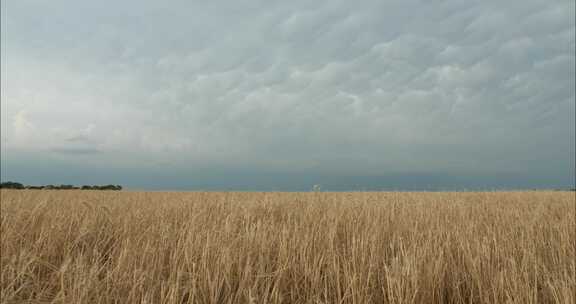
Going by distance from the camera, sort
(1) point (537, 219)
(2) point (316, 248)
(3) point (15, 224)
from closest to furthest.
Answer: (2) point (316, 248) → (3) point (15, 224) → (1) point (537, 219)

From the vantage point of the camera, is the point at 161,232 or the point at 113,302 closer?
the point at 113,302

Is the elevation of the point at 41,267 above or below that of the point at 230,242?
below

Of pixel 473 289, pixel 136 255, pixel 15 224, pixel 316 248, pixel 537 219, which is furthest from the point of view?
pixel 537 219

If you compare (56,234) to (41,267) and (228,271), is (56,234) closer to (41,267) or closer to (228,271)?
(41,267)

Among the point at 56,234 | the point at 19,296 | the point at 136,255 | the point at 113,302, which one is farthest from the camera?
the point at 56,234

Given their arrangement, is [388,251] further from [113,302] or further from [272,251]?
[113,302]

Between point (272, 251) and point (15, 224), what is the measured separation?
315 centimetres

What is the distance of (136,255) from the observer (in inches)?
128

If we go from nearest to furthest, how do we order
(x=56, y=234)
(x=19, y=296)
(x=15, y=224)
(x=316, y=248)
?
(x=19, y=296), (x=316, y=248), (x=56, y=234), (x=15, y=224)

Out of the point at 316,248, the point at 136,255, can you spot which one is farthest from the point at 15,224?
the point at 316,248

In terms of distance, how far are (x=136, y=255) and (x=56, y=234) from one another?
1417mm

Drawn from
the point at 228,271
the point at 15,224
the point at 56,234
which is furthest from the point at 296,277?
the point at 15,224

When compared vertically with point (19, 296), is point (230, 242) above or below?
above

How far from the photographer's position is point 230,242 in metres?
3.45
